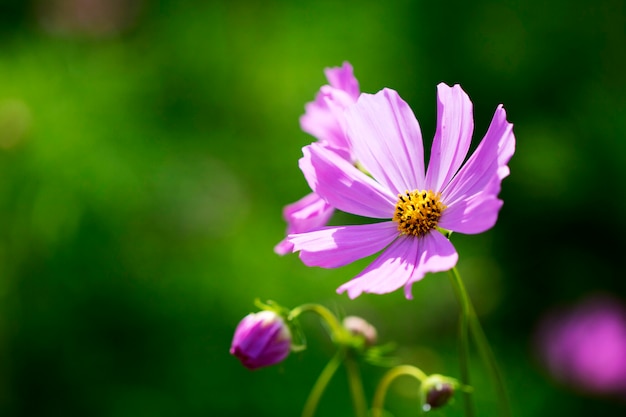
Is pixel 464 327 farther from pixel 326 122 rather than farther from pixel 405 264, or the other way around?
pixel 326 122

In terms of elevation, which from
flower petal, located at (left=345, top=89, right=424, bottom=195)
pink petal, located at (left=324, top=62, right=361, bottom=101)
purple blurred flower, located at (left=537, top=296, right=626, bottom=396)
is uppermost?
pink petal, located at (left=324, top=62, right=361, bottom=101)

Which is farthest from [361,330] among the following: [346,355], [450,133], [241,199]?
[241,199]

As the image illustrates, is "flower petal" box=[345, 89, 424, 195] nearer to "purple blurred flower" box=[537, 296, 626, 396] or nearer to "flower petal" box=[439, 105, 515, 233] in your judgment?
"flower petal" box=[439, 105, 515, 233]

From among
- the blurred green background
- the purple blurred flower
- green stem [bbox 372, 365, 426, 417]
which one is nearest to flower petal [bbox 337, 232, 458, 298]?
green stem [bbox 372, 365, 426, 417]

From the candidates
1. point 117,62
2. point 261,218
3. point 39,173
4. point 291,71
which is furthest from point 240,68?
point 39,173

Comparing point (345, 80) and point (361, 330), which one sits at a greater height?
point (345, 80)

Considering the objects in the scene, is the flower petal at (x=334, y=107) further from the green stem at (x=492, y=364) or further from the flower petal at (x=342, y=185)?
the green stem at (x=492, y=364)
